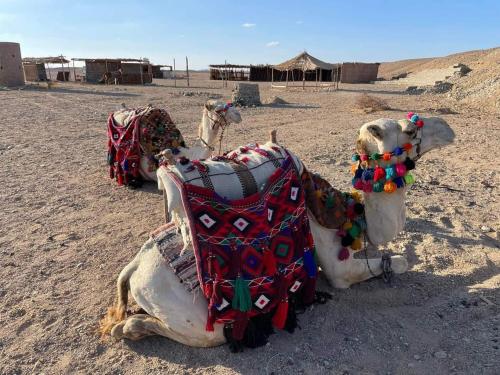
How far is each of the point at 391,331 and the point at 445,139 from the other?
1.23 metres

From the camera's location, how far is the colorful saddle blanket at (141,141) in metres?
5.79

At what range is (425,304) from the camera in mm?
2955

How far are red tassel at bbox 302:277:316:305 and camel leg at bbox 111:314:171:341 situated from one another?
34.0 inches

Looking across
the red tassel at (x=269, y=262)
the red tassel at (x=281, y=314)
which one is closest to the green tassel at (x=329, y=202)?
the red tassel at (x=269, y=262)

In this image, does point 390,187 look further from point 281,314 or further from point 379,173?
point 281,314

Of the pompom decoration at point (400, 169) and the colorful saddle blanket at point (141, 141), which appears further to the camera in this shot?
the colorful saddle blanket at point (141, 141)

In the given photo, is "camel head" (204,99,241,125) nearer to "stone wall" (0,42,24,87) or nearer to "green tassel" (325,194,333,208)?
"green tassel" (325,194,333,208)

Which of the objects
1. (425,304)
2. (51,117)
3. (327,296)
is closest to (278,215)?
(327,296)

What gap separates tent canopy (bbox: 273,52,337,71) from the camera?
3091 cm

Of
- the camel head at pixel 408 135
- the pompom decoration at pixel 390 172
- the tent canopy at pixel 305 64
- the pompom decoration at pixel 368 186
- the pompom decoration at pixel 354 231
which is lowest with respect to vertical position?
the pompom decoration at pixel 354 231

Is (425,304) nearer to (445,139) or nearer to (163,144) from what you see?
(445,139)

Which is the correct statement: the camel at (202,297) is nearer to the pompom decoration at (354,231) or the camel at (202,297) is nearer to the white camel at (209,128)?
the pompom decoration at (354,231)

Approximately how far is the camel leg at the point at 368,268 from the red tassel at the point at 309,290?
0.38 m

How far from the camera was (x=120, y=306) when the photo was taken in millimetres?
2801
